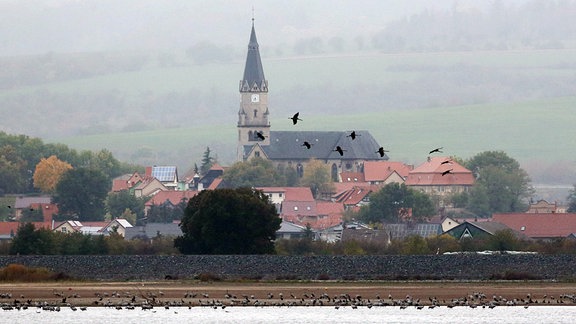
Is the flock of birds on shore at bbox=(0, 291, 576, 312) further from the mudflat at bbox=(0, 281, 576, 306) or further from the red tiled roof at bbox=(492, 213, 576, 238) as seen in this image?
the red tiled roof at bbox=(492, 213, 576, 238)

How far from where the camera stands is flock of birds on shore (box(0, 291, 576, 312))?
71.9m

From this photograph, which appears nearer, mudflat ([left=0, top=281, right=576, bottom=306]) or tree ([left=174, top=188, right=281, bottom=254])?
mudflat ([left=0, top=281, right=576, bottom=306])

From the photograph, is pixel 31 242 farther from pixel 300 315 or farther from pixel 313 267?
pixel 300 315

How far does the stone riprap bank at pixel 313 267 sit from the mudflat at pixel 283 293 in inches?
115

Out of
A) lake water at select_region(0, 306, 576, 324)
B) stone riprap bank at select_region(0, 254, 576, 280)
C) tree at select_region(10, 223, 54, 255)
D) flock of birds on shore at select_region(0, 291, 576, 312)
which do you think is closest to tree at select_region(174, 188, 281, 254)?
stone riprap bank at select_region(0, 254, 576, 280)

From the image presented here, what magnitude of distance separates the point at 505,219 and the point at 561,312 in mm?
96009

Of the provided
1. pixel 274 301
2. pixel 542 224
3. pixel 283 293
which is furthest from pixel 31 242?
pixel 542 224

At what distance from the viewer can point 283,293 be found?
78.1m

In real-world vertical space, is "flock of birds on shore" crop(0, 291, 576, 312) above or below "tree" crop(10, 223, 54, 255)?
below

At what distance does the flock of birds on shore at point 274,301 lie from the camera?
236ft

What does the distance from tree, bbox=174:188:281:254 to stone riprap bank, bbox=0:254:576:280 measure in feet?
25.4

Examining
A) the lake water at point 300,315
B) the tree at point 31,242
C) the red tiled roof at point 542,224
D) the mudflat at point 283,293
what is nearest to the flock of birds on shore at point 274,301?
the mudflat at point 283,293

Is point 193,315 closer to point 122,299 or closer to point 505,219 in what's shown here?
point 122,299

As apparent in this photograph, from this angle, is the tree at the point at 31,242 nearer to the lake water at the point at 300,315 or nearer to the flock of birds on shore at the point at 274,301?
the flock of birds on shore at the point at 274,301
